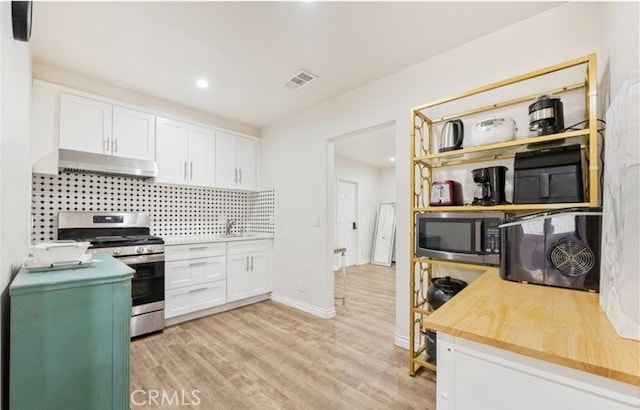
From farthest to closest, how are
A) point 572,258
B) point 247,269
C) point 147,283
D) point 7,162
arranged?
point 247,269
point 147,283
point 572,258
point 7,162

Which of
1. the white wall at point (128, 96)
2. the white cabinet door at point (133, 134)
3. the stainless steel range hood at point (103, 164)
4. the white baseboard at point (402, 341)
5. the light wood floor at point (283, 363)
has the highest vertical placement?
the white wall at point (128, 96)

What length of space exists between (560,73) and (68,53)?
3.68 meters

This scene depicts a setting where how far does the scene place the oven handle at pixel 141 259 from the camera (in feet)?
8.24

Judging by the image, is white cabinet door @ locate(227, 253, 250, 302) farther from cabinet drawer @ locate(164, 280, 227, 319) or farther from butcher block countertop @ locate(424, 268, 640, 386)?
butcher block countertop @ locate(424, 268, 640, 386)

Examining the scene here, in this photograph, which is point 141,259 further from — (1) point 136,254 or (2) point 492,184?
(2) point 492,184

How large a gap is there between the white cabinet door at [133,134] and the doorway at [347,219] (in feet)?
12.3

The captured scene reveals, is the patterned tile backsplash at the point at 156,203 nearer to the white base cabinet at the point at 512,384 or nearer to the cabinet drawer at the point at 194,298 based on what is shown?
the cabinet drawer at the point at 194,298

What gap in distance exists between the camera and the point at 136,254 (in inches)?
101

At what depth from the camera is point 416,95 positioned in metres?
2.37

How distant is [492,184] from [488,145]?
0.84 ft

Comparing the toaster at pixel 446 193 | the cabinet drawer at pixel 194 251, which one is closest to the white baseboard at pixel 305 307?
the cabinet drawer at pixel 194 251

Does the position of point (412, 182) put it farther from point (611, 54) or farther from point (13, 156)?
point (13, 156)

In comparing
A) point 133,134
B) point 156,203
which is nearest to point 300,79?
point 133,134

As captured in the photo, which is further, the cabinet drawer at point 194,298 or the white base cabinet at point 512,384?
the cabinet drawer at point 194,298
